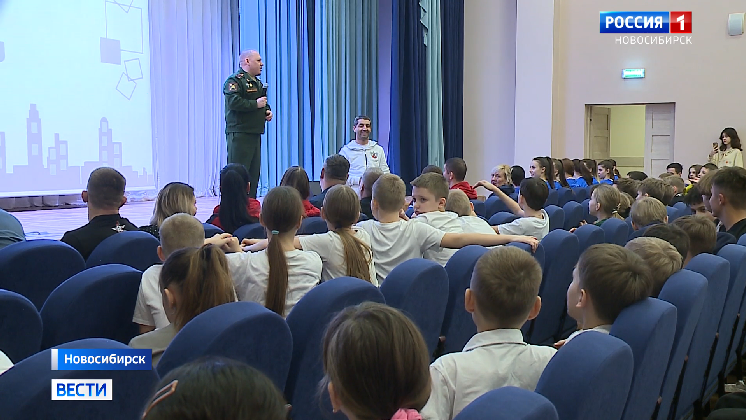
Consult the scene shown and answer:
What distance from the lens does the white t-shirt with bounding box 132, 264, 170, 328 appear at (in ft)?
6.59

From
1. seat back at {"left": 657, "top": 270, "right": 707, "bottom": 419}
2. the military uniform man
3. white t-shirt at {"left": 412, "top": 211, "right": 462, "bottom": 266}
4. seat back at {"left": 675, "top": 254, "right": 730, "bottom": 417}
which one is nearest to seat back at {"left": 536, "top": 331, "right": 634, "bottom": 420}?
seat back at {"left": 657, "top": 270, "right": 707, "bottom": 419}

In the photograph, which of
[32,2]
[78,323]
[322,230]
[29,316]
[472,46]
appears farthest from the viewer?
[472,46]

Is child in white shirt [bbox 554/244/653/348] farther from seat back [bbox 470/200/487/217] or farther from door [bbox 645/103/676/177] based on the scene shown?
door [bbox 645/103/676/177]

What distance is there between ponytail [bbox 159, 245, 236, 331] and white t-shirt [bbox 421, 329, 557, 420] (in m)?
0.60

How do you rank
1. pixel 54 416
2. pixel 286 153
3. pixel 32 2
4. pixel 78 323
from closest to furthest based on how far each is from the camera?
pixel 54 416 < pixel 78 323 < pixel 32 2 < pixel 286 153

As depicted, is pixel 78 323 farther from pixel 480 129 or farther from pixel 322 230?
pixel 480 129

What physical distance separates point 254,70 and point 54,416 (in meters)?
5.36

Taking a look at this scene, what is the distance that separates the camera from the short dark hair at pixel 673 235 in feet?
9.20

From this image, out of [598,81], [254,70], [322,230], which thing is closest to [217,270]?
[322,230]

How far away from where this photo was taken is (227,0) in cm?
995

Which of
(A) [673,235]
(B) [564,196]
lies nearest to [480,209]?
(B) [564,196]

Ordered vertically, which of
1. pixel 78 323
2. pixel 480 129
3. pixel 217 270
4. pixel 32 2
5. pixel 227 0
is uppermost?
pixel 227 0

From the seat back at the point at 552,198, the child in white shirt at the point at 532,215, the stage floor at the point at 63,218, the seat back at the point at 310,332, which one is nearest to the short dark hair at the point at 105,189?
the seat back at the point at 310,332

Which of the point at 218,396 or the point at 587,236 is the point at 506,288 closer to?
the point at 218,396
